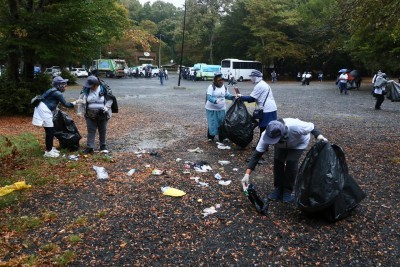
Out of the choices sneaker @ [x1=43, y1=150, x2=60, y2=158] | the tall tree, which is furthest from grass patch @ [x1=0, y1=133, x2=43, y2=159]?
the tall tree

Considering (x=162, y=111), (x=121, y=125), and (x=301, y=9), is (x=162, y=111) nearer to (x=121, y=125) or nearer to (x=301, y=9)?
(x=121, y=125)

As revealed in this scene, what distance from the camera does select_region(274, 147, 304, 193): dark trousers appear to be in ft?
14.6

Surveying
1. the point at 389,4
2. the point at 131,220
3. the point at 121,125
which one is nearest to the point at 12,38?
the point at 121,125

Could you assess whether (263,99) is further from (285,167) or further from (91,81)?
(91,81)

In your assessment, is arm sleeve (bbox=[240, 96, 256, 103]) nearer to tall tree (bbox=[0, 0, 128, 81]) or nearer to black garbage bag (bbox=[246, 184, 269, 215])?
black garbage bag (bbox=[246, 184, 269, 215])

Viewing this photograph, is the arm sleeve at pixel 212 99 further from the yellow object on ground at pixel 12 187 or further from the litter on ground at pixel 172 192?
the yellow object on ground at pixel 12 187

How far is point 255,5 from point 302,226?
3995cm

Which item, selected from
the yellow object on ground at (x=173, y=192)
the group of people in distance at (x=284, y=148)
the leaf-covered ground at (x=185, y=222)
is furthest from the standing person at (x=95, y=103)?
the group of people in distance at (x=284, y=148)

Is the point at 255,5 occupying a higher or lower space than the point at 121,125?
higher

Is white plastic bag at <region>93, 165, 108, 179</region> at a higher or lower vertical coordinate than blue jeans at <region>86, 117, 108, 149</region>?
lower

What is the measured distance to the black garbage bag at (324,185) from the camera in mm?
3787

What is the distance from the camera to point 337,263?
10.7 ft

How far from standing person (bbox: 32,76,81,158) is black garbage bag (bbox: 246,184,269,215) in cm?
362

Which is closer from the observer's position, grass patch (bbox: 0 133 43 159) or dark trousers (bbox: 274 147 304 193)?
dark trousers (bbox: 274 147 304 193)
